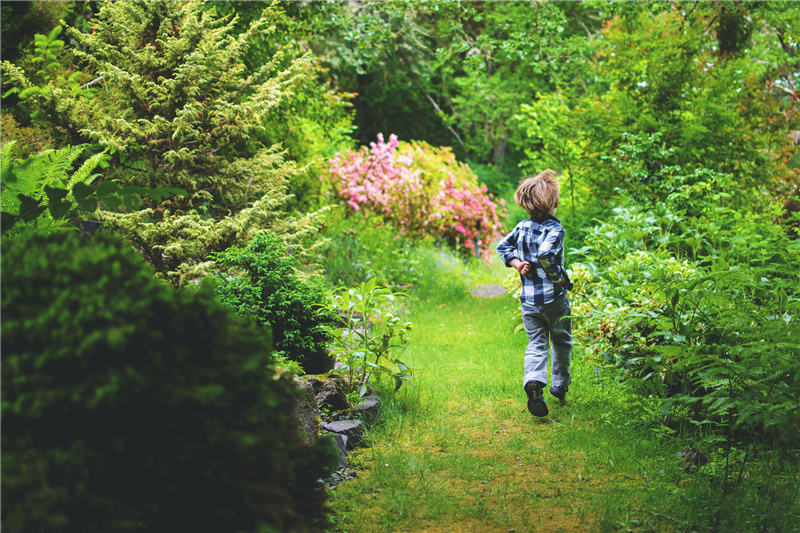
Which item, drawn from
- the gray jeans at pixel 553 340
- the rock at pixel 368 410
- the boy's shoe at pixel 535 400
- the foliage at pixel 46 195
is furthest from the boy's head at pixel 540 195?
the foliage at pixel 46 195

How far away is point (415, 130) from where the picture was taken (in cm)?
2238

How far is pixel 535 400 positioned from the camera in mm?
4000

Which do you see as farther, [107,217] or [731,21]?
[731,21]

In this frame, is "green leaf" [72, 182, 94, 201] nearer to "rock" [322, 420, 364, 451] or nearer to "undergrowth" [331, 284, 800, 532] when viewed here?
"undergrowth" [331, 284, 800, 532]

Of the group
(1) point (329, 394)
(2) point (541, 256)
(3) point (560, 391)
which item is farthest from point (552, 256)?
(1) point (329, 394)

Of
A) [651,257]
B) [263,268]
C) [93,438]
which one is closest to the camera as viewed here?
[93,438]

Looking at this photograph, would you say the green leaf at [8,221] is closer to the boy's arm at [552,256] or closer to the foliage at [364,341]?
the foliage at [364,341]

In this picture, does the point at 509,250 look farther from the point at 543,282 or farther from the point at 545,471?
the point at 545,471

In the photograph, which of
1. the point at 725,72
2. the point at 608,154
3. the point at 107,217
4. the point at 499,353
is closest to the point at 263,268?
the point at 107,217

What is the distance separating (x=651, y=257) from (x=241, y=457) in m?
4.26

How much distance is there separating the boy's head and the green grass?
146cm

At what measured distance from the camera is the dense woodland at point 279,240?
130 centimetres

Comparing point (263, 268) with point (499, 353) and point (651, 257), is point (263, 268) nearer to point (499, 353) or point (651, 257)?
point (499, 353)

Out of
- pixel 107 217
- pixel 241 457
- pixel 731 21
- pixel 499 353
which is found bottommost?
pixel 499 353
